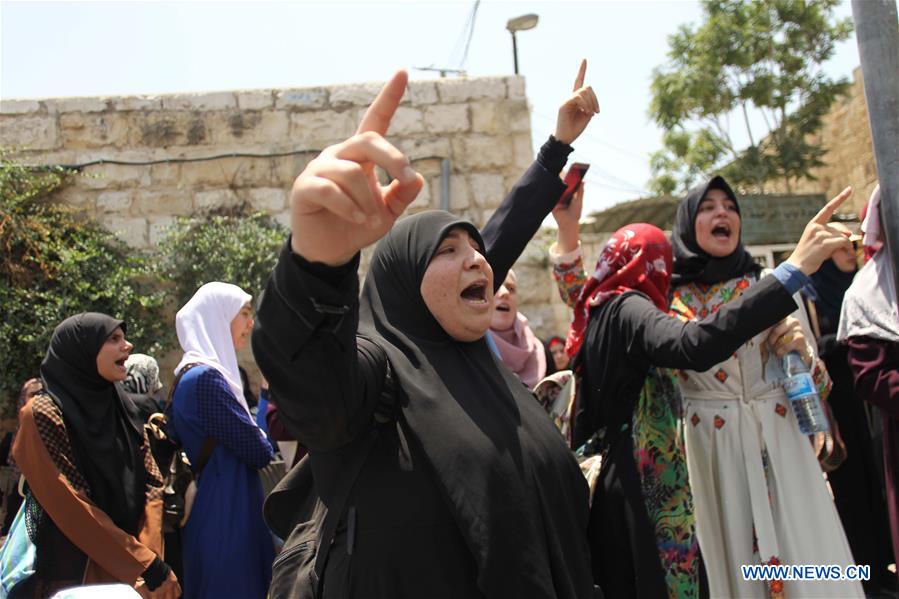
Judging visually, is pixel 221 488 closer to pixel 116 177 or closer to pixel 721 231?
pixel 721 231

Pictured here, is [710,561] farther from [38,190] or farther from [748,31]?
[748,31]

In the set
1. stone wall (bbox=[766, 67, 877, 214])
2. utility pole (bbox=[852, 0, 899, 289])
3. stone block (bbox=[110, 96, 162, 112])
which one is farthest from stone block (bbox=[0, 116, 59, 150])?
stone wall (bbox=[766, 67, 877, 214])

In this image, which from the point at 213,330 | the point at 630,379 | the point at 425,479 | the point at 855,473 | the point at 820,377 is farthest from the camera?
the point at 855,473

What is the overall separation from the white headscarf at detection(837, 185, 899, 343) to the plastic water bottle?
45cm

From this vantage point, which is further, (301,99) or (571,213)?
(301,99)

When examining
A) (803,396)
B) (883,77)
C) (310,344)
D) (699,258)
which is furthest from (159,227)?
(883,77)

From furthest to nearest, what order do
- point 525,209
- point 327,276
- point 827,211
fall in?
point 827,211 → point 525,209 → point 327,276

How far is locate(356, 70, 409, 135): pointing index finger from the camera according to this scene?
4.47ft

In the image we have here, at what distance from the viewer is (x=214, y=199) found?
714cm

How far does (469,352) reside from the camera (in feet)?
6.41

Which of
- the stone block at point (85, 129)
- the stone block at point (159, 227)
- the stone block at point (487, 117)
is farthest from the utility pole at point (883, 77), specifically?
the stone block at point (85, 129)

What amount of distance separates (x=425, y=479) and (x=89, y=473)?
6.59ft

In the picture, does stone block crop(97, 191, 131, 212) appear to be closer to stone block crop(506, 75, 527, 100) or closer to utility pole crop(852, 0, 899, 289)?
stone block crop(506, 75, 527, 100)

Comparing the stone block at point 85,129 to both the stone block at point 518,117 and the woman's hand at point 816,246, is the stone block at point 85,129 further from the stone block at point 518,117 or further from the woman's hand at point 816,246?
the woman's hand at point 816,246
